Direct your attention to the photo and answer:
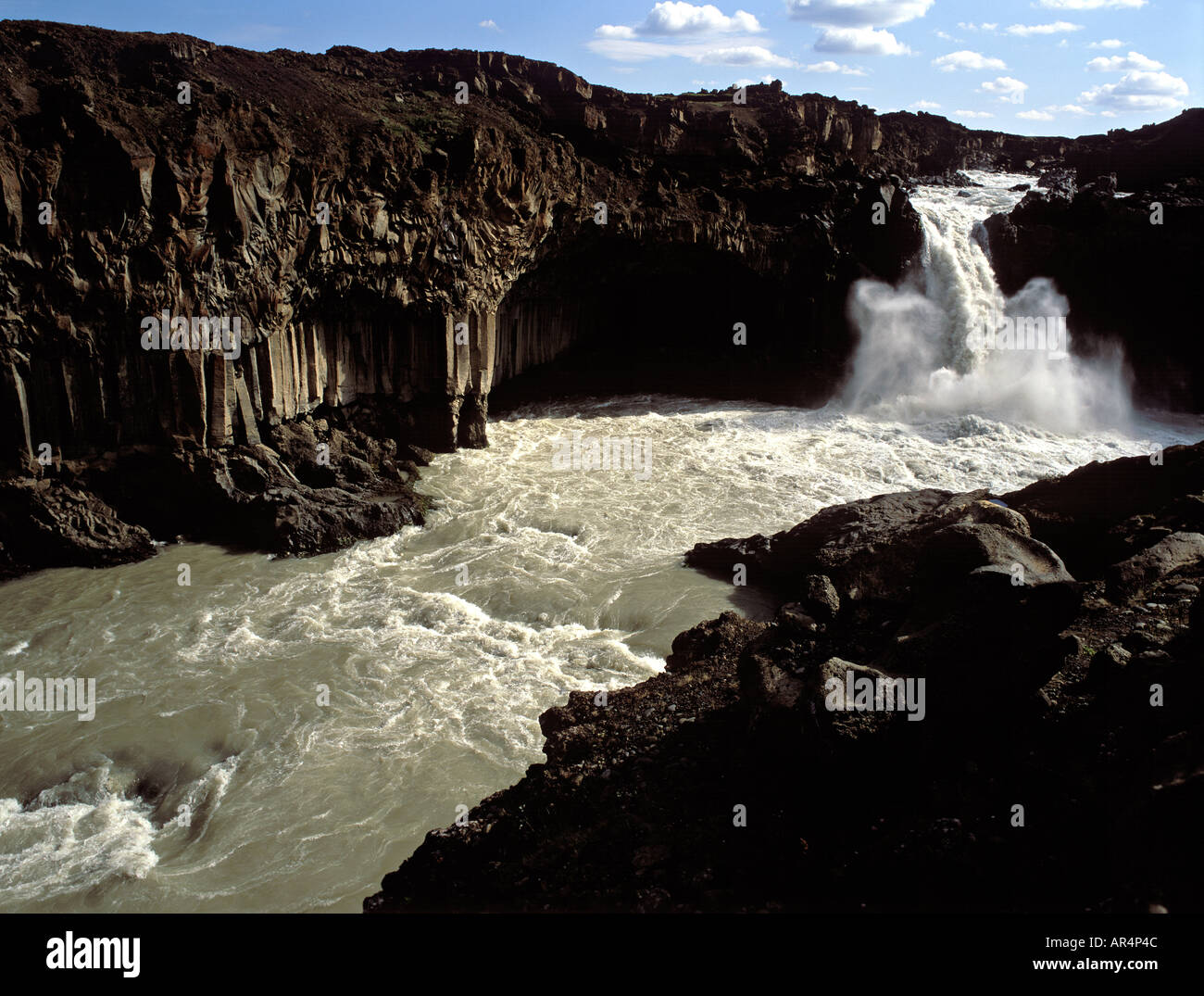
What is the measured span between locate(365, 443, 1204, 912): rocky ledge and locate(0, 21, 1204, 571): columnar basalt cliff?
1280 cm

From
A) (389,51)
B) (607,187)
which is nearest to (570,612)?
(607,187)

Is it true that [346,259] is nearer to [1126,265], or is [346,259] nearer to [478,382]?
[478,382]

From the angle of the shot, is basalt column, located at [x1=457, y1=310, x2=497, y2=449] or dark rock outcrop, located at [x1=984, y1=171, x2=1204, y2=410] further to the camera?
dark rock outcrop, located at [x1=984, y1=171, x2=1204, y2=410]

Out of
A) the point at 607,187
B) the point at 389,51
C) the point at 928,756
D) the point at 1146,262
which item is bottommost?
the point at 928,756

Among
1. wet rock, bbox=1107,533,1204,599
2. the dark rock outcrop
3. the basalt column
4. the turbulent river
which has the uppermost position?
the dark rock outcrop

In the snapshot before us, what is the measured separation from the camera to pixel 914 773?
790 cm

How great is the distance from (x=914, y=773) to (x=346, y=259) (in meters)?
19.4

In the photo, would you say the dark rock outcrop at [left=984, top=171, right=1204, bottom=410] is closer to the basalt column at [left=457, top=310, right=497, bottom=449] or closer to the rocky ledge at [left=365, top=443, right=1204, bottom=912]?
the basalt column at [left=457, top=310, right=497, bottom=449]

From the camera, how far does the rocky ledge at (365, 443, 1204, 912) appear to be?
6707 mm

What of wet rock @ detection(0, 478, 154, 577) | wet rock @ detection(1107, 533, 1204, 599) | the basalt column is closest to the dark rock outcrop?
the basalt column

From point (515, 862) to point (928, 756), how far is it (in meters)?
3.94

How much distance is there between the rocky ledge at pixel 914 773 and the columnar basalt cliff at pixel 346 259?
1280 cm

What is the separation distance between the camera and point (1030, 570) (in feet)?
31.9
